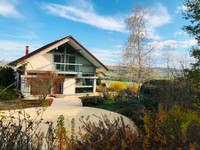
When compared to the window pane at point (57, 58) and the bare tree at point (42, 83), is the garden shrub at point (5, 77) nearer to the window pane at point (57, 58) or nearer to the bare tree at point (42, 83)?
the bare tree at point (42, 83)

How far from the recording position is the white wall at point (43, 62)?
16062 millimetres

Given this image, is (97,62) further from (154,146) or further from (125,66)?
(154,146)

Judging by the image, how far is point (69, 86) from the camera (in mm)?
17625

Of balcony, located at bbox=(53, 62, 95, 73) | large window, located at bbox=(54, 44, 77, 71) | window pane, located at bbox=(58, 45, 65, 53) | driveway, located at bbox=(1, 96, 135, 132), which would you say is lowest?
driveway, located at bbox=(1, 96, 135, 132)

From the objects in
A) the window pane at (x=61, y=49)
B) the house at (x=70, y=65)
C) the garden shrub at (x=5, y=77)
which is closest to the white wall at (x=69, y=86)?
the house at (x=70, y=65)

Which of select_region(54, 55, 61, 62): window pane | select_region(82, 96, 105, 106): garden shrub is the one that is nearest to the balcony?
select_region(54, 55, 61, 62): window pane

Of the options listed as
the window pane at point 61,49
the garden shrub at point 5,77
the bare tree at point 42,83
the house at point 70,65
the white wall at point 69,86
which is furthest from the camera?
the window pane at point 61,49

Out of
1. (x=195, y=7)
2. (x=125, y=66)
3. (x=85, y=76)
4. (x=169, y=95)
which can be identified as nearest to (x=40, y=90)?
(x=85, y=76)

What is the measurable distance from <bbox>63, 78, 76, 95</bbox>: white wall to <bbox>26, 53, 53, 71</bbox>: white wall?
2.32m

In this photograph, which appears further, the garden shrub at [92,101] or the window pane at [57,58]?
the window pane at [57,58]

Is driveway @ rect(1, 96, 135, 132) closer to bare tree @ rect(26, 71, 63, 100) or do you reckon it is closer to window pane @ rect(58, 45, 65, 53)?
bare tree @ rect(26, 71, 63, 100)

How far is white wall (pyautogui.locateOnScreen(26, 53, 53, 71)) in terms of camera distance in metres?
16.1

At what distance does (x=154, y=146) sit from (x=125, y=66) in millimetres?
Answer: 12234

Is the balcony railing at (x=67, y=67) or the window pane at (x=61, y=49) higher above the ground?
the window pane at (x=61, y=49)
